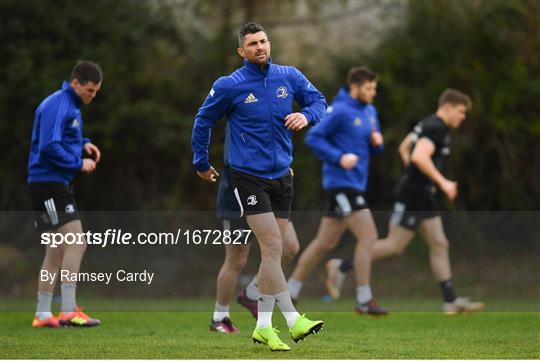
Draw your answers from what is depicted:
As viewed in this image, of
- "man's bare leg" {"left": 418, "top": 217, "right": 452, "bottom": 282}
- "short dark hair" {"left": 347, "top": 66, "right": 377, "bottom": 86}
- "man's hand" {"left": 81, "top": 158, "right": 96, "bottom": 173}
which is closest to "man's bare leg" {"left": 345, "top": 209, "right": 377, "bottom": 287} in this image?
"man's bare leg" {"left": 418, "top": 217, "right": 452, "bottom": 282}

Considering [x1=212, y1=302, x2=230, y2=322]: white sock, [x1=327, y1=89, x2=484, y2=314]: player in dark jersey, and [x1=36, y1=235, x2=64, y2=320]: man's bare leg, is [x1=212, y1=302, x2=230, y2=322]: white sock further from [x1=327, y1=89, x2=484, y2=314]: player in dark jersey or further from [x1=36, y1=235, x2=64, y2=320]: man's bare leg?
[x1=327, y1=89, x2=484, y2=314]: player in dark jersey

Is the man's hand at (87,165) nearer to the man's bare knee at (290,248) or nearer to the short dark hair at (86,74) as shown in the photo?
the short dark hair at (86,74)

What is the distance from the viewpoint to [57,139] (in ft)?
28.8

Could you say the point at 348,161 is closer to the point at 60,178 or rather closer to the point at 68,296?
the point at 60,178

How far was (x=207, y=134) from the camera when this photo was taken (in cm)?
719

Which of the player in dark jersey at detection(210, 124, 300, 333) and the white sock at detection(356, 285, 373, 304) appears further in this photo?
the white sock at detection(356, 285, 373, 304)

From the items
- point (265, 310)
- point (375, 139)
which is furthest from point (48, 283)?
point (375, 139)

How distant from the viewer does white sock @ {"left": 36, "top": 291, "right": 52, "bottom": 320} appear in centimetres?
889

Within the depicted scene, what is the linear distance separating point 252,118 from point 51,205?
2.58 meters

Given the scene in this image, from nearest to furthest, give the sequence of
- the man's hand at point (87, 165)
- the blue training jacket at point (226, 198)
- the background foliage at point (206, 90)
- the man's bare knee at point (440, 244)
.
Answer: the blue training jacket at point (226, 198) < the man's hand at point (87, 165) < the man's bare knee at point (440, 244) < the background foliage at point (206, 90)

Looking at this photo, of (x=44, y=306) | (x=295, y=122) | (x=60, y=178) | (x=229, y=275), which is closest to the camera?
(x=295, y=122)

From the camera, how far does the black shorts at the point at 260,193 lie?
7086mm

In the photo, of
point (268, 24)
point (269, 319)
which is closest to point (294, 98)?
point (269, 319)

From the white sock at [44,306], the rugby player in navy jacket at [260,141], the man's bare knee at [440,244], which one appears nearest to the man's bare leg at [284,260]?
the rugby player in navy jacket at [260,141]
